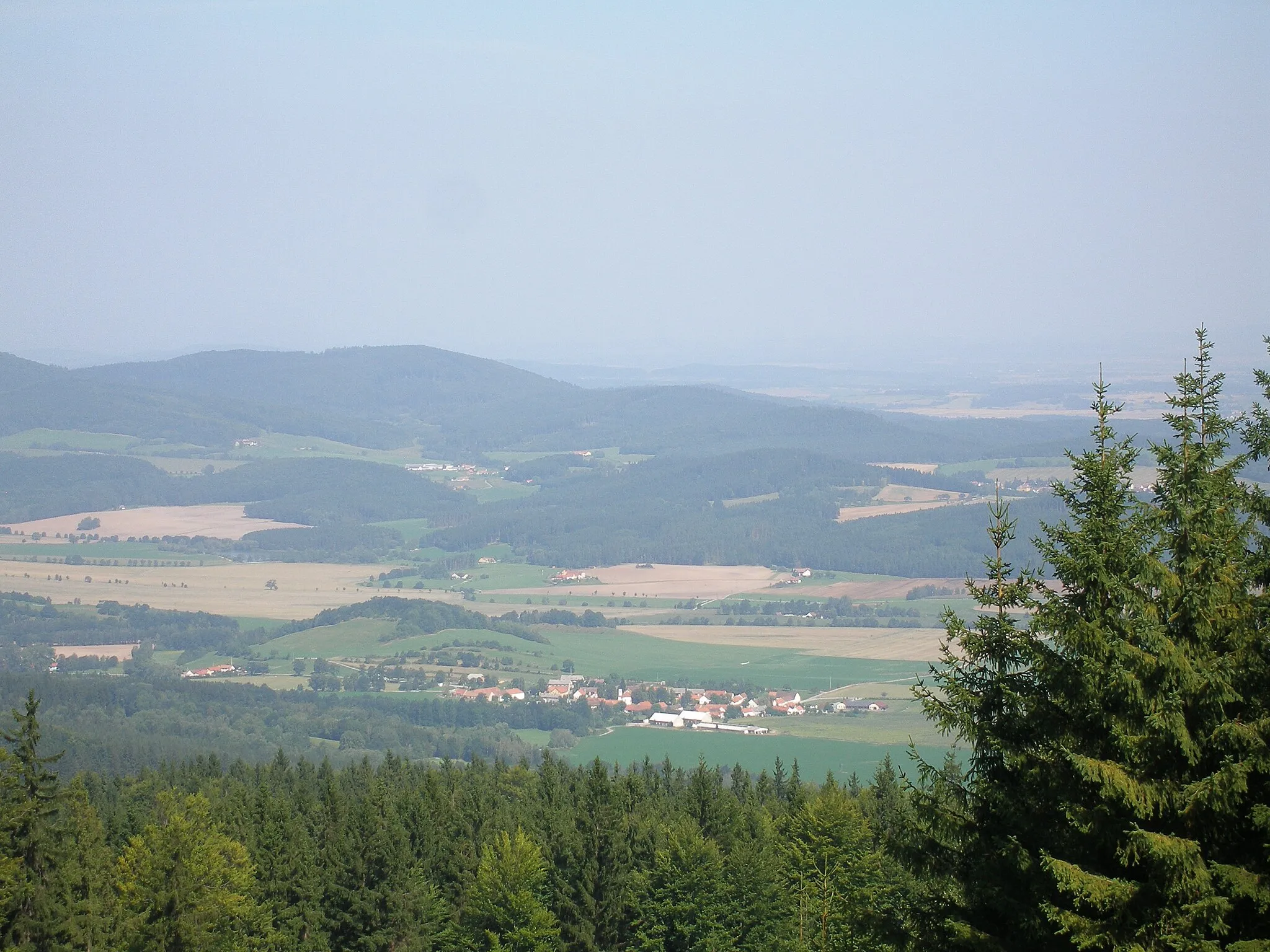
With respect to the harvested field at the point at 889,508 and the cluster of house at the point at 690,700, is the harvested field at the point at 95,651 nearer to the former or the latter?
the cluster of house at the point at 690,700

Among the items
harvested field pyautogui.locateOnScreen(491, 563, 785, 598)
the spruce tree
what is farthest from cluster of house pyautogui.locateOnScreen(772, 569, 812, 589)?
the spruce tree

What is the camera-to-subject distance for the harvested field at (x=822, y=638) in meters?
96.9

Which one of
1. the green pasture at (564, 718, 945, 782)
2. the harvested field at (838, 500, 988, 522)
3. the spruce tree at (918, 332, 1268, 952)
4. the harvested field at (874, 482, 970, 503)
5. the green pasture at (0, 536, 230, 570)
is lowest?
the green pasture at (564, 718, 945, 782)

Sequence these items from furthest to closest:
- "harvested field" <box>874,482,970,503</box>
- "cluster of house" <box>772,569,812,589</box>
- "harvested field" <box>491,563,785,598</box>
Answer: "harvested field" <box>874,482,970,503</box> < "cluster of house" <box>772,569,812,589</box> < "harvested field" <box>491,563,785,598</box>

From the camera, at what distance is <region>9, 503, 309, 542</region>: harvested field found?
174 meters

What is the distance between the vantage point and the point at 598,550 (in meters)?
159

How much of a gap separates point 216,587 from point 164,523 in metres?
47.8

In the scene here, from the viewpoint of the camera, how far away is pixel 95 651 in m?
111

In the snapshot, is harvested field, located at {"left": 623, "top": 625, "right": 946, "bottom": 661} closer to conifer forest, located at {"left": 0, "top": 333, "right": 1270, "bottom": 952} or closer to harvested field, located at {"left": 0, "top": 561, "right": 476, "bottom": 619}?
harvested field, located at {"left": 0, "top": 561, "right": 476, "bottom": 619}

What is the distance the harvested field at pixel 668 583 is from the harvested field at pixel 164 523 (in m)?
54.8

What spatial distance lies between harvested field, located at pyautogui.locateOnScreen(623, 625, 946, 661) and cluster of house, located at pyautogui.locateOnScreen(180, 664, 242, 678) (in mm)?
33174

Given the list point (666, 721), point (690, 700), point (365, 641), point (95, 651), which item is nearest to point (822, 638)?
point (690, 700)

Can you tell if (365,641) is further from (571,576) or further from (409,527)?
(409,527)

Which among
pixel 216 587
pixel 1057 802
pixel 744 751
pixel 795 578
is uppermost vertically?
pixel 1057 802
